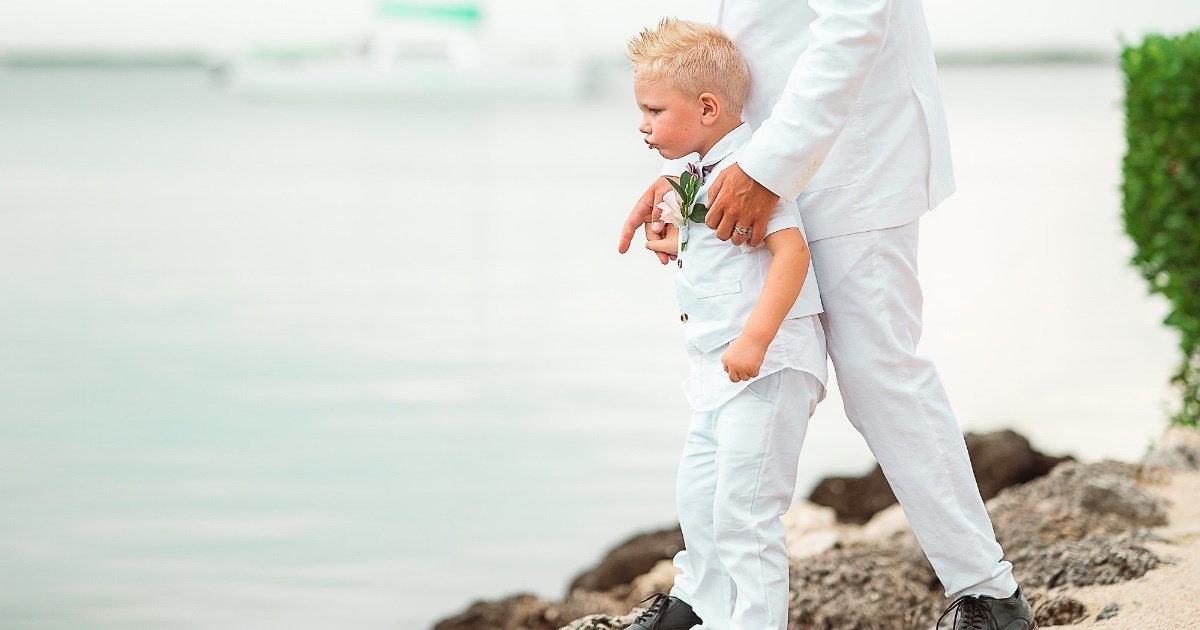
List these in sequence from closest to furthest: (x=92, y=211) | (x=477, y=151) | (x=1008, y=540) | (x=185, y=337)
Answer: (x=1008, y=540)
(x=185, y=337)
(x=92, y=211)
(x=477, y=151)

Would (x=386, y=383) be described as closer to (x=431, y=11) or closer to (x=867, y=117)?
(x=867, y=117)

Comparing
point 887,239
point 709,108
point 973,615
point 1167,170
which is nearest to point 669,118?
point 709,108

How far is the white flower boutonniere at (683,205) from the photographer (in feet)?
7.92

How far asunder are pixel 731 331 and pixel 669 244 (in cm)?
24

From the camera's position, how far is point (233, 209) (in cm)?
1347

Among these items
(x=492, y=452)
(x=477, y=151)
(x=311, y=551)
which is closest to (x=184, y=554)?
(x=311, y=551)

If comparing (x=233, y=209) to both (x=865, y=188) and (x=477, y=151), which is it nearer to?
(x=477, y=151)

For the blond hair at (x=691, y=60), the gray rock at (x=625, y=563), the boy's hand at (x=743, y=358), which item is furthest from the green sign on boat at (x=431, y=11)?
the boy's hand at (x=743, y=358)

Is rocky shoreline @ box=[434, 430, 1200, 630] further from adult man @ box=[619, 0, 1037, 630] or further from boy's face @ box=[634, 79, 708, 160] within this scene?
boy's face @ box=[634, 79, 708, 160]

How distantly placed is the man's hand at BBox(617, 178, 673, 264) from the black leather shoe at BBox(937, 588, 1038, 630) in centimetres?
83

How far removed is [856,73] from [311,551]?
2964 mm

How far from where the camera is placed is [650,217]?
2.64 metres

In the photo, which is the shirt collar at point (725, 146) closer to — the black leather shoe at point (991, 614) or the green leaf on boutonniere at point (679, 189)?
the green leaf on boutonniere at point (679, 189)

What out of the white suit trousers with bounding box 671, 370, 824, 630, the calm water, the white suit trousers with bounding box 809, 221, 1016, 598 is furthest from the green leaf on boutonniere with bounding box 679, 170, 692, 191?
the calm water
